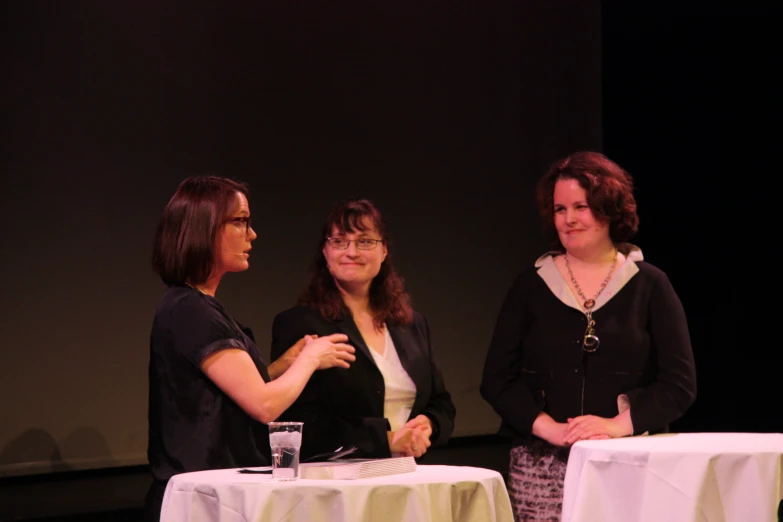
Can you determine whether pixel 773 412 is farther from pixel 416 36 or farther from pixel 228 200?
pixel 228 200

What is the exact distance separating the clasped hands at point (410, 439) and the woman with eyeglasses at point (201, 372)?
50 cm

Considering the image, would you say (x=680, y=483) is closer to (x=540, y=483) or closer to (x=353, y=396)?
(x=540, y=483)

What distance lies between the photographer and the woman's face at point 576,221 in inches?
121

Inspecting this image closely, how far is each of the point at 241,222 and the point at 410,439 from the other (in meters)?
0.86

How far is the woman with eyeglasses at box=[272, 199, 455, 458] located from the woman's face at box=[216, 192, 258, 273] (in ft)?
1.73

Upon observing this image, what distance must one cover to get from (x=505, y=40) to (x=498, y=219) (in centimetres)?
120

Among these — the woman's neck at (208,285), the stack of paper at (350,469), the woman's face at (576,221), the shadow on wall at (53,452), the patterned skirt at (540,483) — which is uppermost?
the woman's face at (576,221)

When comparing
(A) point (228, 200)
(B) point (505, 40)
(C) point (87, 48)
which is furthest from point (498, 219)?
(A) point (228, 200)

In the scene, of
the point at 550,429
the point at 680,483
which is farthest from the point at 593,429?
the point at 680,483

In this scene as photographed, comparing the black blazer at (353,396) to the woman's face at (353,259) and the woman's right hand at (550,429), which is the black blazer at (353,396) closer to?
the woman's face at (353,259)

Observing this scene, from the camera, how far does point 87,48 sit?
522cm

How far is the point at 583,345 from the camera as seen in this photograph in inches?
119

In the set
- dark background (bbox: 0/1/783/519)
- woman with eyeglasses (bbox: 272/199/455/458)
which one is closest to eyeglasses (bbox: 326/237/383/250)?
woman with eyeglasses (bbox: 272/199/455/458)

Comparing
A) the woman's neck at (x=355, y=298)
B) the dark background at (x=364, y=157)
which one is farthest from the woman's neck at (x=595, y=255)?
the dark background at (x=364, y=157)
